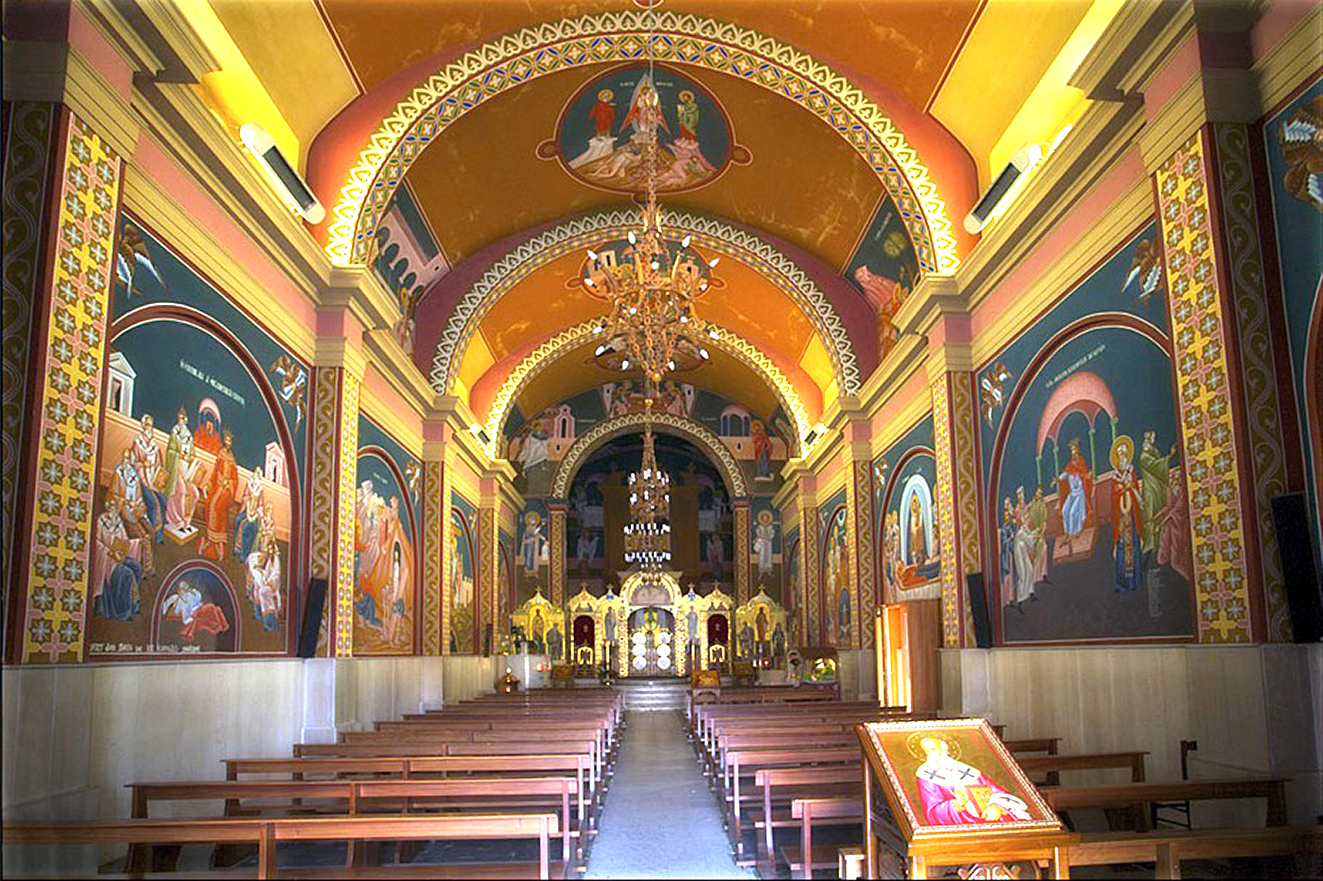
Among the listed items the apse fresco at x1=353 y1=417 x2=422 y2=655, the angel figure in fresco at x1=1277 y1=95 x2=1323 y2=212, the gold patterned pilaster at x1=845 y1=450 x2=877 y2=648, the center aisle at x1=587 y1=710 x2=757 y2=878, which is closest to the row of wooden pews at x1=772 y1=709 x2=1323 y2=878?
the center aisle at x1=587 y1=710 x2=757 y2=878

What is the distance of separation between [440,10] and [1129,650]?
31.9 ft

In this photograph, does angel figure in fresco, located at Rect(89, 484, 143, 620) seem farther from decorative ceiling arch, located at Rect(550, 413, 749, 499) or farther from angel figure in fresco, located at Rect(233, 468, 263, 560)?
decorative ceiling arch, located at Rect(550, 413, 749, 499)

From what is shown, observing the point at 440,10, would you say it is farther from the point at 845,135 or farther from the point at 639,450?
the point at 639,450

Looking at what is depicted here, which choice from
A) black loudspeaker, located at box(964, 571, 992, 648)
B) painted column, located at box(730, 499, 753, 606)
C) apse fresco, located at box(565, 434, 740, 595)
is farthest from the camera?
apse fresco, located at box(565, 434, 740, 595)

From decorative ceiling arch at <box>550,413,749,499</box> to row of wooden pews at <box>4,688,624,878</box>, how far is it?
63.3 feet

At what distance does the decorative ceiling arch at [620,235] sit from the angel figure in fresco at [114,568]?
10.5 meters

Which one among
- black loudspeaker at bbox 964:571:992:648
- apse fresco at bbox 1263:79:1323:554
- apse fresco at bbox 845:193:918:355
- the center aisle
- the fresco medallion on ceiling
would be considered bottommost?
the center aisle

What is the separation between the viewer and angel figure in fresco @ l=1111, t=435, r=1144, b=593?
8.66 meters

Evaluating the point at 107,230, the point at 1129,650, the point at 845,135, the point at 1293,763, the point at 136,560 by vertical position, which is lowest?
the point at 1293,763

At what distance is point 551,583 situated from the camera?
32.0 m

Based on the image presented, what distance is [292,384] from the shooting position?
11.9 m

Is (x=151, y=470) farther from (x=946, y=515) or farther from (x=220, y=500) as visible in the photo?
(x=946, y=515)

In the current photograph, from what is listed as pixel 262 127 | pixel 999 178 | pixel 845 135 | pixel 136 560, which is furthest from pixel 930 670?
pixel 262 127

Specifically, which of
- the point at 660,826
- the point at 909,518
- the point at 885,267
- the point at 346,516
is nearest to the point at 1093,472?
the point at 660,826
